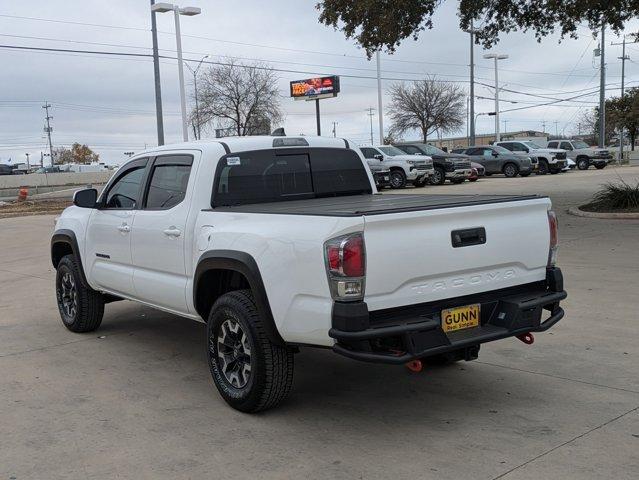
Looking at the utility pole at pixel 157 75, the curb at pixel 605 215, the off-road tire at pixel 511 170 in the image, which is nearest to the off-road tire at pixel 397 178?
the off-road tire at pixel 511 170

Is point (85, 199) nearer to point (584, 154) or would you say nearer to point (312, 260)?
point (312, 260)

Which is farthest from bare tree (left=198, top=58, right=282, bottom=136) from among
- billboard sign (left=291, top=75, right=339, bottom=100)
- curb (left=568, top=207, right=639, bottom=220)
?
curb (left=568, top=207, right=639, bottom=220)

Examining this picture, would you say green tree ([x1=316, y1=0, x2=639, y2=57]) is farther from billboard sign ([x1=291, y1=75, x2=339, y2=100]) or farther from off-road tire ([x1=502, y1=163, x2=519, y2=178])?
billboard sign ([x1=291, y1=75, x2=339, y2=100])

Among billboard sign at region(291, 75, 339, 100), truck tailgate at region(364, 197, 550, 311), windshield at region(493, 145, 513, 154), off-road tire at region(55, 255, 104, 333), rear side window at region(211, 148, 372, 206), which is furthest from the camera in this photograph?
billboard sign at region(291, 75, 339, 100)

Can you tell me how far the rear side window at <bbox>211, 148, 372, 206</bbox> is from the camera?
5219 mm

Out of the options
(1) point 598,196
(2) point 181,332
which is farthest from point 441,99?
(2) point 181,332

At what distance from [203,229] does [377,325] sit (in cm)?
162

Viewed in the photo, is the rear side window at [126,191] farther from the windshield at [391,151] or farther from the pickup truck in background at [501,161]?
the pickup truck in background at [501,161]

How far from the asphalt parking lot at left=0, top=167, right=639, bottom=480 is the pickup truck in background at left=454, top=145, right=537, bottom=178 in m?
27.6

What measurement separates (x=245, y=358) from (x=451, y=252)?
5.12 feet

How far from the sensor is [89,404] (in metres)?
4.86

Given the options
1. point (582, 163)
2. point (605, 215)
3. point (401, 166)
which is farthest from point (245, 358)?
point (582, 163)

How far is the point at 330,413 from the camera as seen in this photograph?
4605 mm

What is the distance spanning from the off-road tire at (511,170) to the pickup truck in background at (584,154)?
840 centimetres
